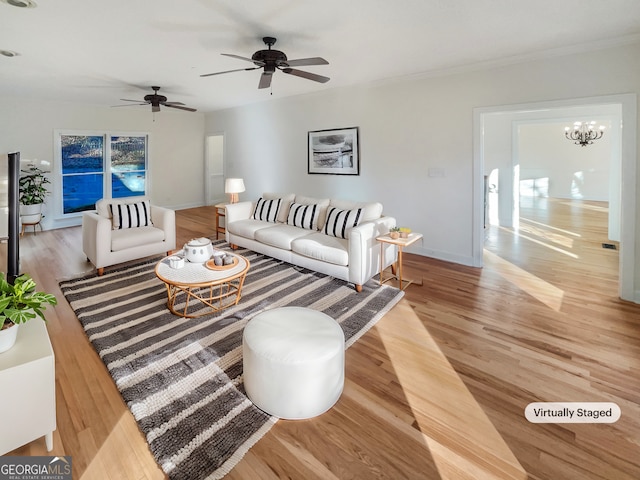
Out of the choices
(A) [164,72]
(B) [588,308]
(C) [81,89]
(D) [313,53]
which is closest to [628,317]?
(B) [588,308]

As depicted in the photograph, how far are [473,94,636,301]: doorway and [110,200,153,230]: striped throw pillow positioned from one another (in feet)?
14.6

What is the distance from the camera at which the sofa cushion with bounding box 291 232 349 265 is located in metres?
3.61

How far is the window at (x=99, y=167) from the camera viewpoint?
6941mm

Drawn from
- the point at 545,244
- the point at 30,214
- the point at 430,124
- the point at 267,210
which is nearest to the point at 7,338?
the point at 267,210

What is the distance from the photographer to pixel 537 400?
77.2 inches

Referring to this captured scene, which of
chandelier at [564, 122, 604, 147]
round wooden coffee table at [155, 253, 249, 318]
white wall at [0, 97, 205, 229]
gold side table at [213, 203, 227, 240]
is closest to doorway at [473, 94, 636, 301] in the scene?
round wooden coffee table at [155, 253, 249, 318]

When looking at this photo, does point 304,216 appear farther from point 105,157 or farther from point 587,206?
point 587,206

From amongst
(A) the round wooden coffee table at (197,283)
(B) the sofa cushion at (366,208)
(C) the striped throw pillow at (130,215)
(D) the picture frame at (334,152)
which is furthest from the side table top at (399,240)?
(C) the striped throw pillow at (130,215)

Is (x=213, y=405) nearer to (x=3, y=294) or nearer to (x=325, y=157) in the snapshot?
(x=3, y=294)

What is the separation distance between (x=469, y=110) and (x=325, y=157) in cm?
246

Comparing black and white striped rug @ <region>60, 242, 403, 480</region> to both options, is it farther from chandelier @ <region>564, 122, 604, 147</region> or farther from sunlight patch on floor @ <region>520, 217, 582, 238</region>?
chandelier @ <region>564, 122, 604, 147</region>

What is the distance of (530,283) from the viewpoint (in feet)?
12.5

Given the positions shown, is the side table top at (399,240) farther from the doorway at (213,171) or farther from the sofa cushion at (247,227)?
the doorway at (213,171)

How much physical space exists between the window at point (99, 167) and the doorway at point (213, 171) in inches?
59.6
